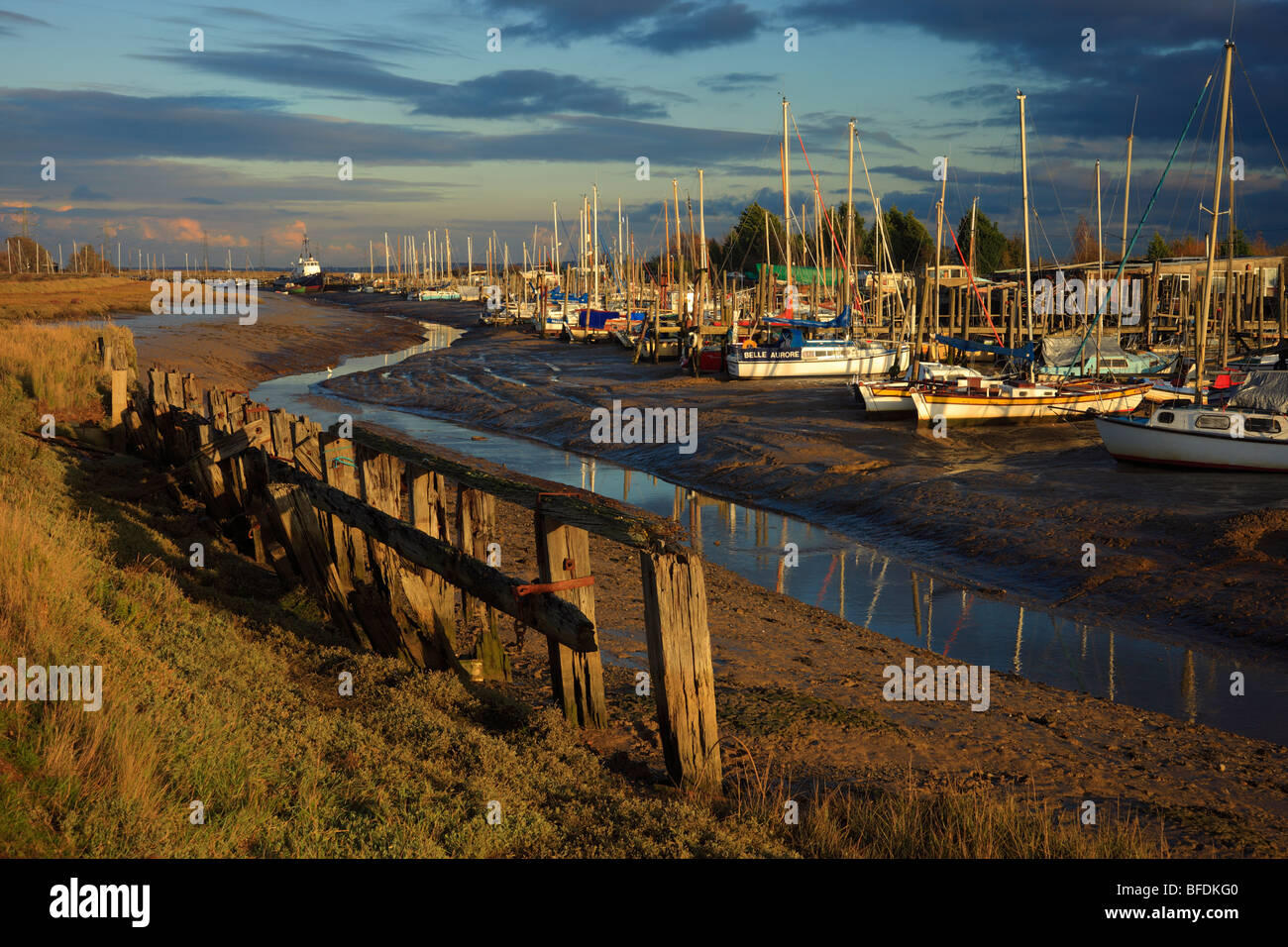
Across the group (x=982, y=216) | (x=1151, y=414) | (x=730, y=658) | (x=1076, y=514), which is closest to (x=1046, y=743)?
(x=730, y=658)

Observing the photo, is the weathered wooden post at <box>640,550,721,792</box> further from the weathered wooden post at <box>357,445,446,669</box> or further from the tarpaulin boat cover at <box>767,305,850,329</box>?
the tarpaulin boat cover at <box>767,305,850,329</box>

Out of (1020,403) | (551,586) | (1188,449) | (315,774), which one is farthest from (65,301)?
(315,774)

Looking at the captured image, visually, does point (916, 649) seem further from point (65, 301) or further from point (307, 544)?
point (65, 301)

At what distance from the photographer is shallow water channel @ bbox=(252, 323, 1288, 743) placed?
429 inches

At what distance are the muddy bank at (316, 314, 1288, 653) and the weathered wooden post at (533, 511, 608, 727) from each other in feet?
29.6

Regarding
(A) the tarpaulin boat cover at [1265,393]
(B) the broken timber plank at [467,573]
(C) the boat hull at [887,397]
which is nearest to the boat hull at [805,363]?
(C) the boat hull at [887,397]

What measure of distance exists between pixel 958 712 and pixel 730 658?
7.78ft

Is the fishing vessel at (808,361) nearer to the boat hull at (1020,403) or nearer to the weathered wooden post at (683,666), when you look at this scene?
the boat hull at (1020,403)

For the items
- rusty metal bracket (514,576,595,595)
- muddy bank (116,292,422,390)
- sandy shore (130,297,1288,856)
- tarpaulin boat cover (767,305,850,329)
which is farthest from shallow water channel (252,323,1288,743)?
muddy bank (116,292,422,390)

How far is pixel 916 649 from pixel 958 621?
191cm

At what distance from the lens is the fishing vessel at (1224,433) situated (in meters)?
21.8
